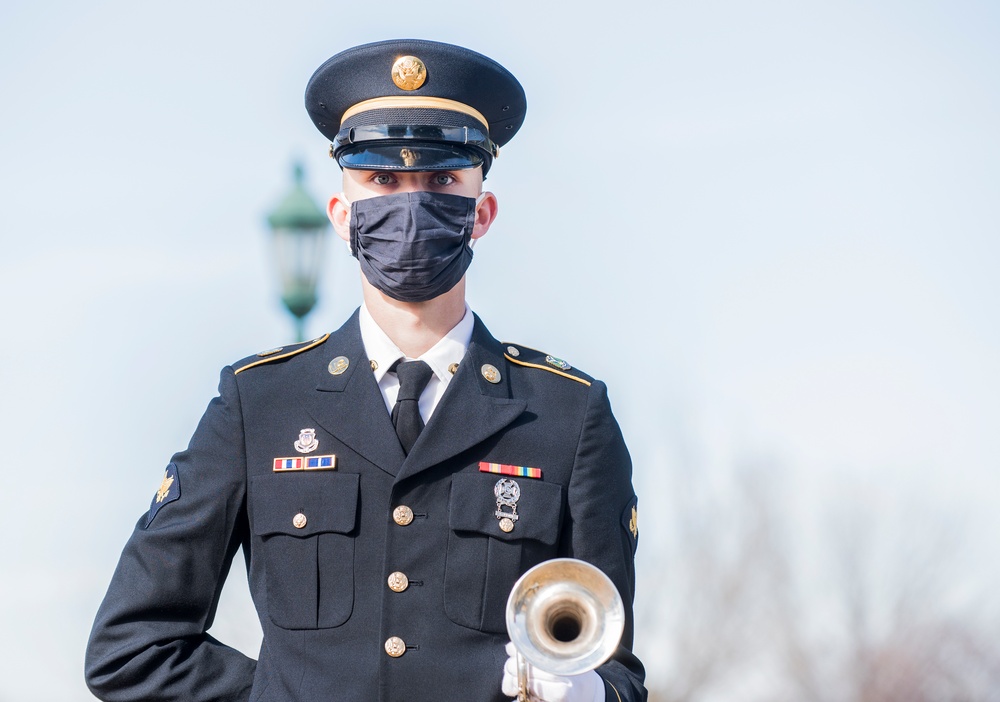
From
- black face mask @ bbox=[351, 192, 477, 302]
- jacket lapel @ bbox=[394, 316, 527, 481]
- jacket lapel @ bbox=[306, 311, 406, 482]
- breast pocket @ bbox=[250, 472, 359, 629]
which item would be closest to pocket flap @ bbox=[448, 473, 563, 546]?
jacket lapel @ bbox=[394, 316, 527, 481]

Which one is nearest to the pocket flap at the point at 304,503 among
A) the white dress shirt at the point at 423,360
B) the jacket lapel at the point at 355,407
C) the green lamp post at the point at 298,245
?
the jacket lapel at the point at 355,407

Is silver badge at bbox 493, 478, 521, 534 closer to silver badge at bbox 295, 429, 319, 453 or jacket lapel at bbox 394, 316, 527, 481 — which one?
jacket lapel at bbox 394, 316, 527, 481

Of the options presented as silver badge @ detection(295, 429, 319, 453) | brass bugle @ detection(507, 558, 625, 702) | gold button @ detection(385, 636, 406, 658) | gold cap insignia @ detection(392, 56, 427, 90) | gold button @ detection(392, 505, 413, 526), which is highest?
gold cap insignia @ detection(392, 56, 427, 90)

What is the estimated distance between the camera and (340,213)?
5.19 meters

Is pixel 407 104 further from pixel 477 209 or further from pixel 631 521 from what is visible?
pixel 631 521

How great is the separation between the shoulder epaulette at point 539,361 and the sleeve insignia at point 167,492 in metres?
1.14

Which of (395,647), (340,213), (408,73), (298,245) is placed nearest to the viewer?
(395,647)

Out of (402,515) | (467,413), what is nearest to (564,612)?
(402,515)

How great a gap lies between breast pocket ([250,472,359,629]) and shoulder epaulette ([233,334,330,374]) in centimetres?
44

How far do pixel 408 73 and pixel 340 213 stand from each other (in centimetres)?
52

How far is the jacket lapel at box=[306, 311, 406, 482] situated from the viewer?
495 centimetres

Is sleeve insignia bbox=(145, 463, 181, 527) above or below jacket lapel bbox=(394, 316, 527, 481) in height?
below

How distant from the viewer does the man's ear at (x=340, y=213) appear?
16.9ft

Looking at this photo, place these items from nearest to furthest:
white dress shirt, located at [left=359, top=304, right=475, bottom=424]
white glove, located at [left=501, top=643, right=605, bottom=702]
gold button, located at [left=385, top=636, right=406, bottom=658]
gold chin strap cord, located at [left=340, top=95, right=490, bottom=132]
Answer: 1. white glove, located at [left=501, top=643, right=605, bottom=702]
2. gold button, located at [left=385, top=636, right=406, bottom=658]
3. white dress shirt, located at [left=359, top=304, right=475, bottom=424]
4. gold chin strap cord, located at [left=340, top=95, right=490, bottom=132]
